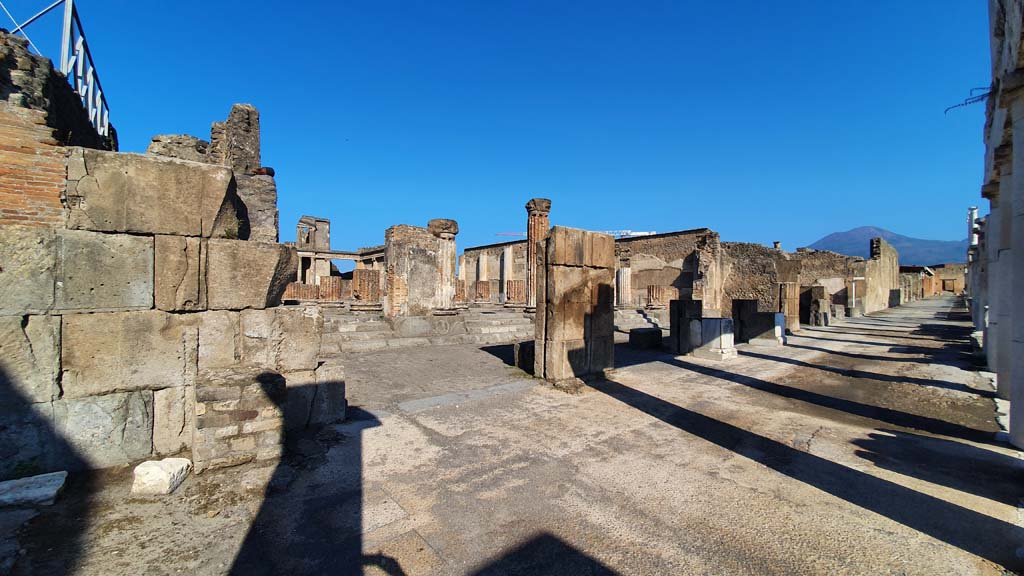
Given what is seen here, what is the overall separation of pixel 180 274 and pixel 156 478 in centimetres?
169

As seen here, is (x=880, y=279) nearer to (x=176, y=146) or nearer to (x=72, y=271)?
(x=176, y=146)

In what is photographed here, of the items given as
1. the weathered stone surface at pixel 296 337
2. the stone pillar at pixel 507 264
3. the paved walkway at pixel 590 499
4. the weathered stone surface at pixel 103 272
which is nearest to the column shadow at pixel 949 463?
the paved walkway at pixel 590 499

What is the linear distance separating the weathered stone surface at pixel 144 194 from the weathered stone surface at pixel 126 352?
0.77 m

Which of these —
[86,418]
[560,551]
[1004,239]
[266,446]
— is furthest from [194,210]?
[1004,239]

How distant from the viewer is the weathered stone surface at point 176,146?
25.6 ft

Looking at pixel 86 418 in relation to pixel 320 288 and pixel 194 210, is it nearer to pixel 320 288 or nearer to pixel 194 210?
pixel 194 210

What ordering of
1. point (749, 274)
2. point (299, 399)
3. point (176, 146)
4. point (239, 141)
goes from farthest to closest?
point (749, 274) → point (239, 141) → point (176, 146) → point (299, 399)

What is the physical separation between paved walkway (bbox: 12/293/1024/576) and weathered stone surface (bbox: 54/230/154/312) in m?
1.39

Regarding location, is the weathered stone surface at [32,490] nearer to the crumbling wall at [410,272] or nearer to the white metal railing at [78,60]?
the white metal railing at [78,60]

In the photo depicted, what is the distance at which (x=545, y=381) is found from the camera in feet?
21.6

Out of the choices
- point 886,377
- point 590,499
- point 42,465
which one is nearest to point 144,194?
point 42,465

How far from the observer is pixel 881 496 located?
305 centimetres

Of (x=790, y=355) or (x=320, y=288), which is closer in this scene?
(x=790, y=355)

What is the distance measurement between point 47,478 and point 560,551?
11.9 feet
